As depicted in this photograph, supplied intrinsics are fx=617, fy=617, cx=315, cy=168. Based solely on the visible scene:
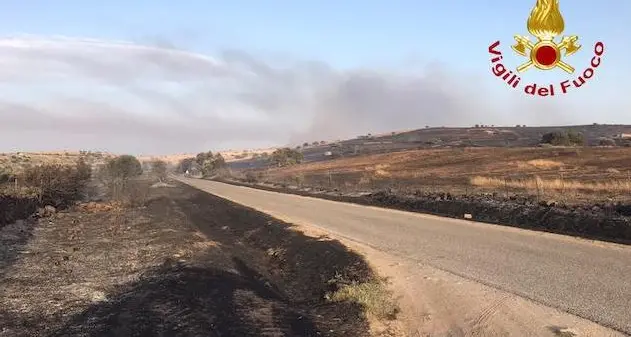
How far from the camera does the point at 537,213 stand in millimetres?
20219

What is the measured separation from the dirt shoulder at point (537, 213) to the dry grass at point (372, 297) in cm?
776

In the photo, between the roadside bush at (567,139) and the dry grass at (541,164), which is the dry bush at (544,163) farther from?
the roadside bush at (567,139)

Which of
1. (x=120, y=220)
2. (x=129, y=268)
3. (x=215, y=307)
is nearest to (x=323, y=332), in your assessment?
(x=215, y=307)

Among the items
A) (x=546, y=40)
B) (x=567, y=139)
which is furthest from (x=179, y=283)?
(x=567, y=139)

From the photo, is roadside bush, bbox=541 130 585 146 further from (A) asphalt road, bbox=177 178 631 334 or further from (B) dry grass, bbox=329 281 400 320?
(B) dry grass, bbox=329 281 400 320

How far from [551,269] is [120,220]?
75.4 feet

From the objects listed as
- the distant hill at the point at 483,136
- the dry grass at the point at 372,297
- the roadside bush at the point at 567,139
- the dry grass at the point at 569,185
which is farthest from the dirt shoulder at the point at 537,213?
the distant hill at the point at 483,136

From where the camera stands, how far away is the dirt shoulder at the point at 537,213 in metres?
16.9

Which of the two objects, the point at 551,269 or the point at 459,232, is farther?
the point at 459,232

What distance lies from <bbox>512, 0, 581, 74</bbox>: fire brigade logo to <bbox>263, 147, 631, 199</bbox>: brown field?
29.6 ft

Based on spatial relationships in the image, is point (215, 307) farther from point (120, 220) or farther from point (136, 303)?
point (120, 220)

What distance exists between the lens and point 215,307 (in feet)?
31.9

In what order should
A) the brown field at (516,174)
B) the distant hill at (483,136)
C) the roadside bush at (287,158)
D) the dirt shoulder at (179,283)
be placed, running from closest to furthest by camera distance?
1. the dirt shoulder at (179,283)
2. the brown field at (516,174)
3. the distant hill at (483,136)
4. the roadside bush at (287,158)

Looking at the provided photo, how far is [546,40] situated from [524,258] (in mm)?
7642
